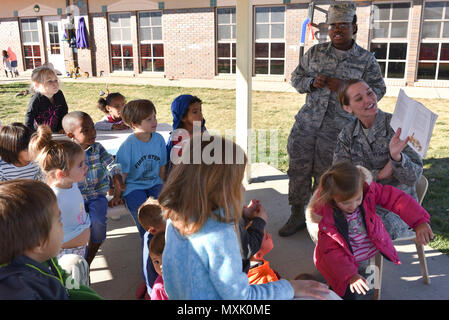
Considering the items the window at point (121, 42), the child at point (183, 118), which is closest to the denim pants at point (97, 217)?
the child at point (183, 118)

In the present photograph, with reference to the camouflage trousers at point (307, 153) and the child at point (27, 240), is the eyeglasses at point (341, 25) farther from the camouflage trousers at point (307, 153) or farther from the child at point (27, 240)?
the child at point (27, 240)

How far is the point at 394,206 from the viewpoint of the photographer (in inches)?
95.7

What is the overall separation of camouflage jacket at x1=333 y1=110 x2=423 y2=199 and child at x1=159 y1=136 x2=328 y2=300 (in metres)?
1.41

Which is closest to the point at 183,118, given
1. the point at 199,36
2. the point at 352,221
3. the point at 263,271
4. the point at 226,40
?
the point at 263,271

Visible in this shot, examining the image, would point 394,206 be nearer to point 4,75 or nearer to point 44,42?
point 44,42

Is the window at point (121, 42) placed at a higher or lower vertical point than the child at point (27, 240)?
higher

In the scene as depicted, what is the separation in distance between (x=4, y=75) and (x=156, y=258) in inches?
871

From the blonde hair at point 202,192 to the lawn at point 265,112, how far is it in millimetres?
2674

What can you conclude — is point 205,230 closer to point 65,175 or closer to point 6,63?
point 65,175

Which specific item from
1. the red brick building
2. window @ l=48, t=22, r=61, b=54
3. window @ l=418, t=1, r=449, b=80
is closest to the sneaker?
the red brick building

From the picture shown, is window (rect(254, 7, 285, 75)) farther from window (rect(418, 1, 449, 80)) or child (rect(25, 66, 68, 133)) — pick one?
child (rect(25, 66, 68, 133))

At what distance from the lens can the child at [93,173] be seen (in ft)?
9.62

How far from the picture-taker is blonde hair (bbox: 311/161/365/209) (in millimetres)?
2217

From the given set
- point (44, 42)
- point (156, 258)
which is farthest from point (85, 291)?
point (44, 42)
